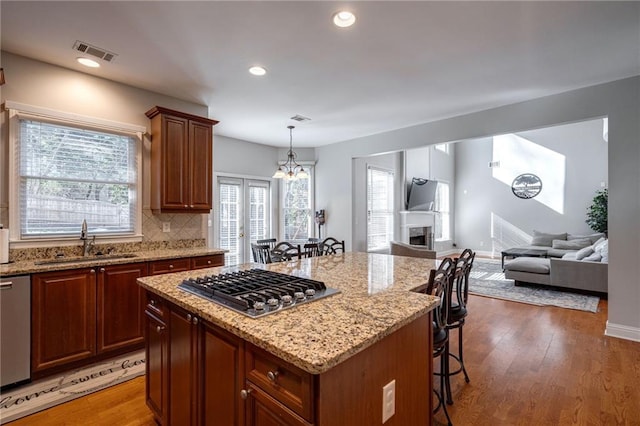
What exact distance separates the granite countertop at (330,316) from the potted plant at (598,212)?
7.61 metres

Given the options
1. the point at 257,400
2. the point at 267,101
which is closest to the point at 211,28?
the point at 267,101

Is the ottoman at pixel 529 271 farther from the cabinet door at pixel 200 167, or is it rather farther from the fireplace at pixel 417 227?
the cabinet door at pixel 200 167

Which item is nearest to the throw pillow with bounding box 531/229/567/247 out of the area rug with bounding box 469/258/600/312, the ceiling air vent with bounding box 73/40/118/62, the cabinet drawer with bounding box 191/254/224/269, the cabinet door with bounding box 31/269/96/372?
the area rug with bounding box 469/258/600/312

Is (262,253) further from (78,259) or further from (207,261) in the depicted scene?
(78,259)

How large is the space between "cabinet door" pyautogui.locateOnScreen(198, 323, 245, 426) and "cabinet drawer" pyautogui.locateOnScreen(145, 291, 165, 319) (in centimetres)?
50

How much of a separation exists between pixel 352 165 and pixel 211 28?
13.2 feet

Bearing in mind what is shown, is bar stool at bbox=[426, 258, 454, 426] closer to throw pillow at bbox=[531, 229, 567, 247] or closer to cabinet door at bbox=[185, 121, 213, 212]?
cabinet door at bbox=[185, 121, 213, 212]

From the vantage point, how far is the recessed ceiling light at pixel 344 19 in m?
2.19

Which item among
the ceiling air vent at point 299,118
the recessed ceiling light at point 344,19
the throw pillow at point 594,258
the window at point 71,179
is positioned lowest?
the throw pillow at point 594,258

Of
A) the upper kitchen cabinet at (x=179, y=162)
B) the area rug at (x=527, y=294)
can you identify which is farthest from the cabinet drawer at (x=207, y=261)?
the area rug at (x=527, y=294)

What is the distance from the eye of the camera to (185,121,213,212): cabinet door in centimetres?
363

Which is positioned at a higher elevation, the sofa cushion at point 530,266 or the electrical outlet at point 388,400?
the electrical outlet at point 388,400

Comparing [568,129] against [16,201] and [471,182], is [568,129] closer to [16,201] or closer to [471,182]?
[471,182]

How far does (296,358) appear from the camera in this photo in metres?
0.90
